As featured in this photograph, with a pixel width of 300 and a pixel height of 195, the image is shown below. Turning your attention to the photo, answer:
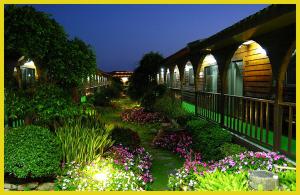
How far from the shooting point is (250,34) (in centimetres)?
709

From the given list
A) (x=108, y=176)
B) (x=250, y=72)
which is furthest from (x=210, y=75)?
(x=108, y=176)

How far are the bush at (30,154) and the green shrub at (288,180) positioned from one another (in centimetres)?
362

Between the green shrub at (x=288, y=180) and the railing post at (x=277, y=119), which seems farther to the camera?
the railing post at (x=277, y=119)

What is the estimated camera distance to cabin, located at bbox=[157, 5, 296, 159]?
6.08 meters

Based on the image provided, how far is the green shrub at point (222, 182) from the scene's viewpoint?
4.49m

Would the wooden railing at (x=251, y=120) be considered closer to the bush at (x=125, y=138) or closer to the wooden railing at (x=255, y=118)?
the wooden railing at (x=255, y=118)

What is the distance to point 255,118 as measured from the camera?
746 centimetres

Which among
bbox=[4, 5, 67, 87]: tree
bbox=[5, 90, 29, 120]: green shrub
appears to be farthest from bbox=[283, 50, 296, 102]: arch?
bbox=[5, 90, 29, 120]: green shrub

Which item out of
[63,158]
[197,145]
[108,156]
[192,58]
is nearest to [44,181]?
[63,158]

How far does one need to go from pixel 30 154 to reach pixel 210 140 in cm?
394

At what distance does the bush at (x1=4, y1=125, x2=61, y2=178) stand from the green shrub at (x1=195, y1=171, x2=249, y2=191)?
2527 millimetres

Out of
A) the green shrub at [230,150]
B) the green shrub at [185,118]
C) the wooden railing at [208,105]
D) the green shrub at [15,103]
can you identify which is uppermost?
the green shrub at [15,103]

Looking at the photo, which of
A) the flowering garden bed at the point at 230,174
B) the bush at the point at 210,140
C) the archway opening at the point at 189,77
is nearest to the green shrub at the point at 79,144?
the flowering garden bed at the point at 230,174

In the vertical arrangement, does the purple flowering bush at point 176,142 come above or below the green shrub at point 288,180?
below
